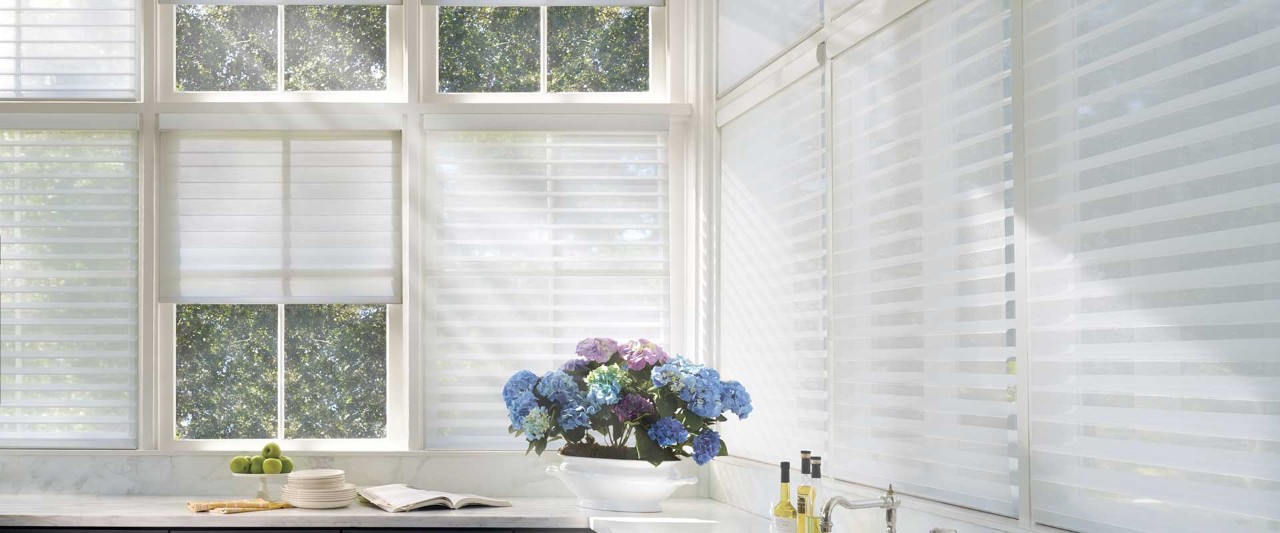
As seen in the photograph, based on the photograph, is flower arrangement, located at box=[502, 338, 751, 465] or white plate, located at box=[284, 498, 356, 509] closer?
flower arrangement, located at box=[502, 338, 751, 465]

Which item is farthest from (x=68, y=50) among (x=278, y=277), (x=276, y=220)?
(x=278, y=277)

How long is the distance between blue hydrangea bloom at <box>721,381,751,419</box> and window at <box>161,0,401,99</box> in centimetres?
168

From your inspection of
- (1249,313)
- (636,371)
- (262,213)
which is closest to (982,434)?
(1249,313)

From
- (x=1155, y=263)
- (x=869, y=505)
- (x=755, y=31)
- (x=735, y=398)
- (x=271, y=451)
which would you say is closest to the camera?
(x=1155, y=263)

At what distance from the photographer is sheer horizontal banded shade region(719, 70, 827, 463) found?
290 centimetres

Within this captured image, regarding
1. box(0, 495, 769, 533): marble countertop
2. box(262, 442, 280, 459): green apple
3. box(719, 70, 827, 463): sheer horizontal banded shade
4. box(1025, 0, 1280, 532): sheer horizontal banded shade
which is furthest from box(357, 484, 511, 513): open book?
box(1025, 0, 1280, 532): sheer horizontal banded shade

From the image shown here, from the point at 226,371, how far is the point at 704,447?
1752mm

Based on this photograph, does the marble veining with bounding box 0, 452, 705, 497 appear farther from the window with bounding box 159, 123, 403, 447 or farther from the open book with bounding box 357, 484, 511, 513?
the open book with bounding box 357, 484, 511, 513

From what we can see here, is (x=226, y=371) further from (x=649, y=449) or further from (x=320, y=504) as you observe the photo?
(x=649, y=449)

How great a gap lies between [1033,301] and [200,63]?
119 inches

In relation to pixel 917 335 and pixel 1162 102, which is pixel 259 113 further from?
pixel 1162 102

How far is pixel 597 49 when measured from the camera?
156 inches

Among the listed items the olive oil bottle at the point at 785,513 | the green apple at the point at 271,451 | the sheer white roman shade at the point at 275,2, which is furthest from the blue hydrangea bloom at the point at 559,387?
the sheer white roman shade at the point at 275,2

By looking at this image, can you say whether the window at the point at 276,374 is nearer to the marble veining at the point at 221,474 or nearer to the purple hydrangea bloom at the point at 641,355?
the marble veining at the point at 221,474
